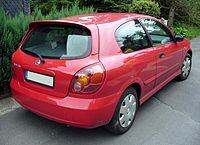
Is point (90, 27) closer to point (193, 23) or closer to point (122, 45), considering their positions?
point (122, 45)

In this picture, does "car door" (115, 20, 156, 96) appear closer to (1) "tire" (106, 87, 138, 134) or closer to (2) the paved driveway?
(1) "tire" (106, 87, 138, 134)

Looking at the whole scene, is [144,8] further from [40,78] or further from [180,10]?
[40,78]

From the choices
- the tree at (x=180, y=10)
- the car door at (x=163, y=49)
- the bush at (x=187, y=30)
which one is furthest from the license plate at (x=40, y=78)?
the tree at (x=180, y=10)

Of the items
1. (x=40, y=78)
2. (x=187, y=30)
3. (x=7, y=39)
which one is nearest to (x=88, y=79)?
(x=40, y=78)

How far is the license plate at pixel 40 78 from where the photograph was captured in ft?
9.59

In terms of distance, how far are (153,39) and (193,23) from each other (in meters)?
9.15

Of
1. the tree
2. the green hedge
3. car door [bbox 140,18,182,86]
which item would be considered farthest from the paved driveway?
the tree

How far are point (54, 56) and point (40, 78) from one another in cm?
32

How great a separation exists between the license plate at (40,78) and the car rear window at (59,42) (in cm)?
24

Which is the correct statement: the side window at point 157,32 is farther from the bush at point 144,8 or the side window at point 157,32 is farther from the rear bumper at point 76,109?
the bush at point 144,8

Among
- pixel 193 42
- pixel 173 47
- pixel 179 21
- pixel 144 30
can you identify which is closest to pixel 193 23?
pixel 179 21

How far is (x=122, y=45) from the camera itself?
324 centimetres

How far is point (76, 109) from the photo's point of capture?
9.02ft

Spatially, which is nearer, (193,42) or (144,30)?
(144,30)
